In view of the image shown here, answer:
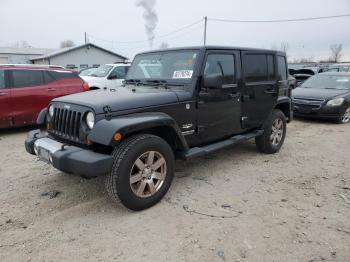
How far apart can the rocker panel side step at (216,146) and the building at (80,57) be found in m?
29.8

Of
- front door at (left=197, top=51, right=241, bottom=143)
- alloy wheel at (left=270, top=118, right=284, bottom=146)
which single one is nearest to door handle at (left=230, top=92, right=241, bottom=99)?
front door at (left=197, top=51, right=241, bottom=143)

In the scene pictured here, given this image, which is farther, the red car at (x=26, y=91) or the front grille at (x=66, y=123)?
the red car at (x=26, y=91)

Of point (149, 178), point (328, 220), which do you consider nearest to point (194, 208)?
point (149, 178)

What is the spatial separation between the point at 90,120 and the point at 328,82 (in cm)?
931

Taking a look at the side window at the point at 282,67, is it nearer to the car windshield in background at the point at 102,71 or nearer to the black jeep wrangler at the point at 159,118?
the black jeep wrangler at the point at 159,118

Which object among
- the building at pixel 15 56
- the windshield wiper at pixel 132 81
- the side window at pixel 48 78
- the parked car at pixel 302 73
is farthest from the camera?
the building at pixel 15 56

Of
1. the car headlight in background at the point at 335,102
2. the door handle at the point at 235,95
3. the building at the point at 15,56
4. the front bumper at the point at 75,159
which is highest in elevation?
the building at the point at 15,56

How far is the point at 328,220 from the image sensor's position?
352 cm

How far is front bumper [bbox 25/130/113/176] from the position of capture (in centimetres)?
317

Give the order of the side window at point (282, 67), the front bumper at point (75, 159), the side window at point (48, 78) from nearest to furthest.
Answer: the front bumper at point (75, 159) → the side window at point (282, 67) → the side window at point (48, 78)

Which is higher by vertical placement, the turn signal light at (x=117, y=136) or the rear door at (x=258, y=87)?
the rear door at (x=258, y=87)

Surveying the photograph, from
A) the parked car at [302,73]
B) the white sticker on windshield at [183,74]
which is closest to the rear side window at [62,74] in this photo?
the white sticker on windshield at [183,74]

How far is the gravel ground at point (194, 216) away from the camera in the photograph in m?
2.95

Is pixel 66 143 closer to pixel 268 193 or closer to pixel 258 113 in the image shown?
pixel 268 193
